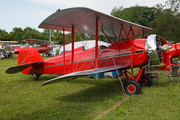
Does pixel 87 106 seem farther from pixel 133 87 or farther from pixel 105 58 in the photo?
pixel 105 58

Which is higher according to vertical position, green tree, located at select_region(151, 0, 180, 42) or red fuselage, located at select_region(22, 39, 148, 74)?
green tree, located at select_region(151, 0, 180, 42)

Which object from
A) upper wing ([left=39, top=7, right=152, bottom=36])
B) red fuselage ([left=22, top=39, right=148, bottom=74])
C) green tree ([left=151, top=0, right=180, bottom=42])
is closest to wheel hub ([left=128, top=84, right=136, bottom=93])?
red fuselage ([left=22, top=39, right=148, bottom=74])

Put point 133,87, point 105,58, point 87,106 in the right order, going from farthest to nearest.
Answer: point 105,58
point 133,87
point 87,106

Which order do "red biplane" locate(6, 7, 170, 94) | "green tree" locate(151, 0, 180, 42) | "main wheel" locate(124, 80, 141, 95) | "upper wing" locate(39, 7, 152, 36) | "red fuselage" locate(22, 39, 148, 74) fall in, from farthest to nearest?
"green tree" locate(151, 0, 180, 42) < "red fuselage" locate(22, 39, 148, 74) < "main wheel" locate(124, 80, 141, 95) < "red biplane" locate(6, 7, 170, 94) < "upper wing" locate(39, 7, 152, 36)

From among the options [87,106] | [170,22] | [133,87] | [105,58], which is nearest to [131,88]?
[133,87]

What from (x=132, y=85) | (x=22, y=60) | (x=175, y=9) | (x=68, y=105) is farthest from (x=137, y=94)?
(x=175, y=9)

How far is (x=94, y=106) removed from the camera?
3705mm

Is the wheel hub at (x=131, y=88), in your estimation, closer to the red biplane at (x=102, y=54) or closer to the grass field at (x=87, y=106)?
the red biplane at (x=102, y=54)

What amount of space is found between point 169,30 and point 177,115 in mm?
19250

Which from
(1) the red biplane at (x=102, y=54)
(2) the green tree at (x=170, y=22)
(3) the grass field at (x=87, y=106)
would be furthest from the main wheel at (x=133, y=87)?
(2) the green tree at (x=170, y=22)

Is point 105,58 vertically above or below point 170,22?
below

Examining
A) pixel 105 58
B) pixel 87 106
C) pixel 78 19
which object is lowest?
pixel 87 106

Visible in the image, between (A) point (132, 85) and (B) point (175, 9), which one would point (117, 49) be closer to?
(A) point (132, 85)

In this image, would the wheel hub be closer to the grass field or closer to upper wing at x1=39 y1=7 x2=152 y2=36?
the grass field
